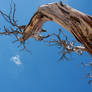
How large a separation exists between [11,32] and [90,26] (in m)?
2.28

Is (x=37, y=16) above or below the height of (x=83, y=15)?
above

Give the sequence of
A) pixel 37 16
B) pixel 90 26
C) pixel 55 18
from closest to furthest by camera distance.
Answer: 1. pixel 90 26
2. pixel 55 18
3. pixel 37 16

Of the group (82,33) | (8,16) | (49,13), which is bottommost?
(82,33)

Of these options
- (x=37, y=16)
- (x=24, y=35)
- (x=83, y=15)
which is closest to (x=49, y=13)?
(x=37, y=16)

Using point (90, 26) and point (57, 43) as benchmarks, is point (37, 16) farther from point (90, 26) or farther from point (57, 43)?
point (57, 43)

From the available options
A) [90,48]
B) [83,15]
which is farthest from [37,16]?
[90,48]

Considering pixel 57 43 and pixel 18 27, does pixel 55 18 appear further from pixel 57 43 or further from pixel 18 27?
pixel 57 43

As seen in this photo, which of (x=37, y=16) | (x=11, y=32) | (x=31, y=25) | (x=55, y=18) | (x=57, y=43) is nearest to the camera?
(x=55, y=18)

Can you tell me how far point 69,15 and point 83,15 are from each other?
204 mm

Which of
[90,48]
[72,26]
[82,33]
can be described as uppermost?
[72,26]

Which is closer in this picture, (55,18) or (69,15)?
(69,15)

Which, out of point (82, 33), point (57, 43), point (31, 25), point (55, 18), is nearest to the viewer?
point (82, 33)

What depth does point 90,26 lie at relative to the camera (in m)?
1.79

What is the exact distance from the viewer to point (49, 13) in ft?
7.10
